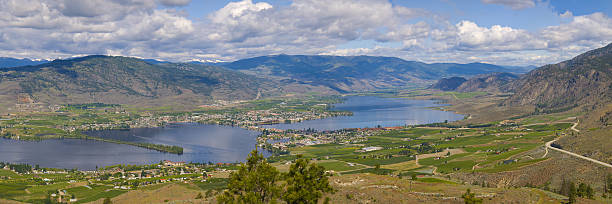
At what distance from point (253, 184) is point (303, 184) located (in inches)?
264

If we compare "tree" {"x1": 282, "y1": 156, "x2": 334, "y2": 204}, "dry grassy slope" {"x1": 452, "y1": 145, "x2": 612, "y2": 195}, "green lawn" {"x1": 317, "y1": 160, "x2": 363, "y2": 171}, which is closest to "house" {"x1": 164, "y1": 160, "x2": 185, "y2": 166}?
"green lawn" {"x1": 317, "y1": 160, "x2": 363, "y2": 171}

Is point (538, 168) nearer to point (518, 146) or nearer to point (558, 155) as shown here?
point (558, 155)

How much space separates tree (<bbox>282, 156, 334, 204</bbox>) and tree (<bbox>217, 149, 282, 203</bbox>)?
1.71m

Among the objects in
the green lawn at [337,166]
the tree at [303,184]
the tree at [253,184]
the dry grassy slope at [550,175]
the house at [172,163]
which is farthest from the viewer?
the house at [172,163]

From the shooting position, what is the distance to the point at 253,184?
2327 inches

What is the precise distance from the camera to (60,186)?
471 ft

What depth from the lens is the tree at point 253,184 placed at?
58.1 meters

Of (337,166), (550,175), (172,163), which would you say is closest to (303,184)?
(550,175)

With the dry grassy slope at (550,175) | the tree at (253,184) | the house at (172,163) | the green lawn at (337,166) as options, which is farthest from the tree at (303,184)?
the house at (172,163)

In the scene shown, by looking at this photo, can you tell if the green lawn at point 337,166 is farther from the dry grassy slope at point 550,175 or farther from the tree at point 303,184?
the tree at point 303,184

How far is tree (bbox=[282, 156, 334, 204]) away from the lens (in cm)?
6097

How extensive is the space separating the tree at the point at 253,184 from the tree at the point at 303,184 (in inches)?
67.2

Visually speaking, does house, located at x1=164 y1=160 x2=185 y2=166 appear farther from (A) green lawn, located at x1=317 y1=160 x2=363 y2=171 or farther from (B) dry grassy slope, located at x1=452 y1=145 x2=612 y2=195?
(B) dry grassy slope, located at x1=452 y1=145 x2=612 y2=195

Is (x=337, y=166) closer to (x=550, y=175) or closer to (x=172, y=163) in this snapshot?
(x=172, y=163)
